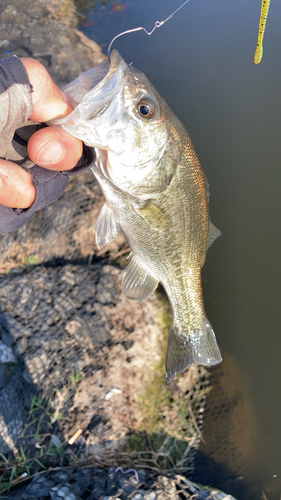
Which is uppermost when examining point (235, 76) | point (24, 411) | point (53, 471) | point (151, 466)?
point (235, 76)

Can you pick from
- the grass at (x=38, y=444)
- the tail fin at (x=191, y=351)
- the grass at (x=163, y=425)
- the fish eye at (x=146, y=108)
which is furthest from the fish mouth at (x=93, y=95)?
the grass at (x=163, y=425)

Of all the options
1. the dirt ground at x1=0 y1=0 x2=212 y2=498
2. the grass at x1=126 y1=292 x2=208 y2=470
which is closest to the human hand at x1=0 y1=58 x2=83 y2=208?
the dirt ground at x1=0 y1=0 x2=212 y2=498

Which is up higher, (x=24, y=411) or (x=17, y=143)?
(x=17, y=143)

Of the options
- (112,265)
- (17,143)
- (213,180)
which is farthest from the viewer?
(213,180)

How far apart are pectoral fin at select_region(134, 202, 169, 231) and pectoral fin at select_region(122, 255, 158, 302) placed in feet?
1.15

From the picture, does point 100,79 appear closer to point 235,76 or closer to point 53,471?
point 53,471

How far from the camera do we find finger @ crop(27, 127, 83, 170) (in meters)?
1.17

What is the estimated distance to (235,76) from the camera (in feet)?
13.0

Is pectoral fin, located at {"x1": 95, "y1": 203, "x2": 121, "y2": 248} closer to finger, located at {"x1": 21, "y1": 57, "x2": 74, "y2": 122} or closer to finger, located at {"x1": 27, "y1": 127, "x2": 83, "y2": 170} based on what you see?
finger, located at {"x1": 27, "y1": 127, "x2": 83, "y2": 170}

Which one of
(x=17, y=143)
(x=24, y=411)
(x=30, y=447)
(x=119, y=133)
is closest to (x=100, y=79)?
(x=119, y=133)

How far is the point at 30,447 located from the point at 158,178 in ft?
6.51

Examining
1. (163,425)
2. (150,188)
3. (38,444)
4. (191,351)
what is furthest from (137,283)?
(163,425)

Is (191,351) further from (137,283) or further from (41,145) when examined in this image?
(41,145)

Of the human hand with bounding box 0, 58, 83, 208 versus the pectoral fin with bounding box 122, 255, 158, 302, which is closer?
the human hand with bounding box 0, 58, 83, 208
